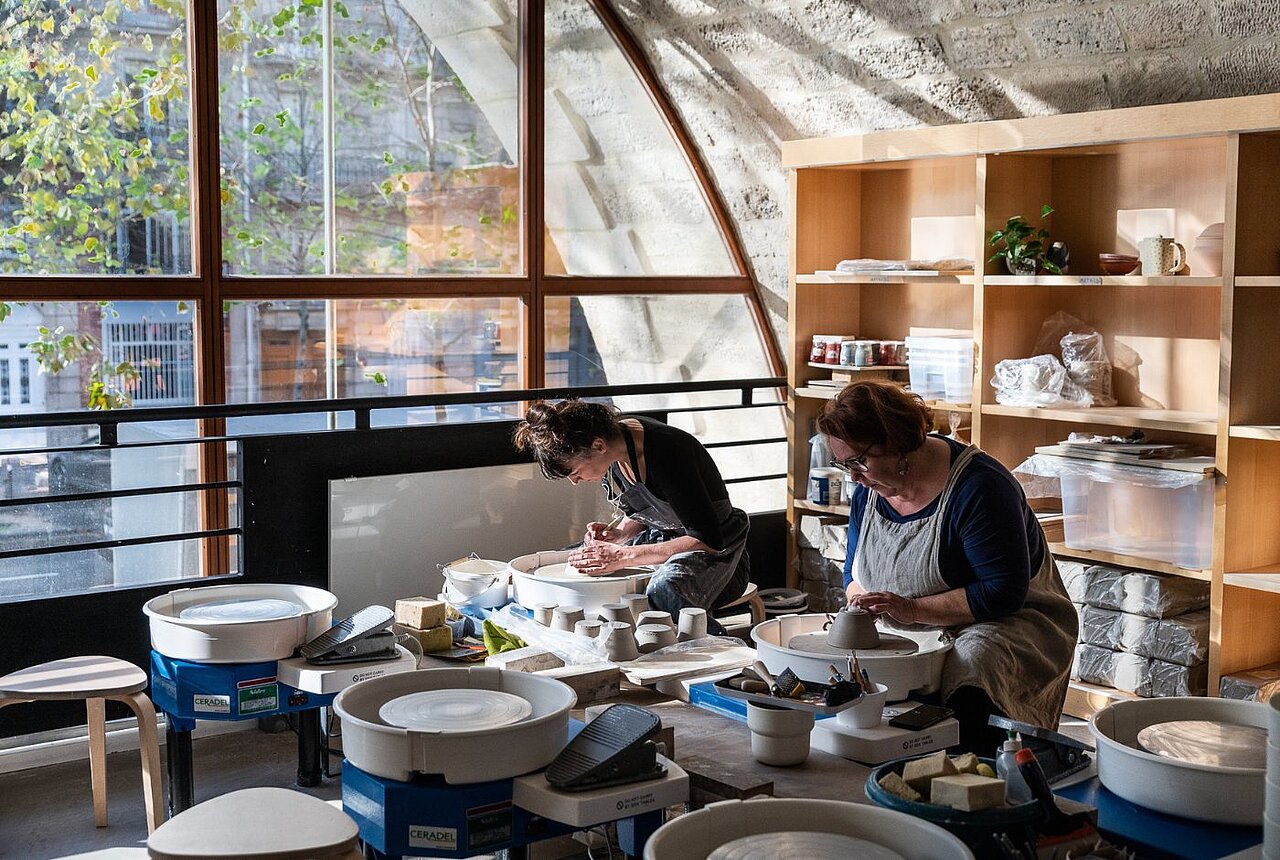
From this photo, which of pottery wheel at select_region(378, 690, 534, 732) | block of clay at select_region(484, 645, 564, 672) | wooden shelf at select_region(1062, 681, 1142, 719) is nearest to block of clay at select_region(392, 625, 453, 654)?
block of clay at select_region(484, 645, 564, 672)

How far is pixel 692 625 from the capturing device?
10.0ft

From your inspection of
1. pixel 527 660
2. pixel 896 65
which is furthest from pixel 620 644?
pixel 896 65

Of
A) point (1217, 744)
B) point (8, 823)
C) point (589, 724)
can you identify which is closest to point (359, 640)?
point (589, 724)

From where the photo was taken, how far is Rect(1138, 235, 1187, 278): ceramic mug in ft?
13.2

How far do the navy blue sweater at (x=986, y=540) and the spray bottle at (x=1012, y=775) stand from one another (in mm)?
854

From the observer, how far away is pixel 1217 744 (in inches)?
80.8

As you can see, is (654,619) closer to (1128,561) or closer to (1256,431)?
(1128,561)

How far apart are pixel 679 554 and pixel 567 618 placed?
548 millimetres

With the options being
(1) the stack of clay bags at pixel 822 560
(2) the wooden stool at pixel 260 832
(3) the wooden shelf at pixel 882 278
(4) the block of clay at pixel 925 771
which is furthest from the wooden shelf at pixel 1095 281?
(2) the wooden stool at pixel 260 832

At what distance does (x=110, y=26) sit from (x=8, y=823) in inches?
93.9

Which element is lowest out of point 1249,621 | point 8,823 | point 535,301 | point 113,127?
point 8,823

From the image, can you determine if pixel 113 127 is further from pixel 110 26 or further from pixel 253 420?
pixel 253 420

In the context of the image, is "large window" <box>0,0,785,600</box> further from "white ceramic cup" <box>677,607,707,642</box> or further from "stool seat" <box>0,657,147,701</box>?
"white ceramic cup" <box>677,607,707,642</box>

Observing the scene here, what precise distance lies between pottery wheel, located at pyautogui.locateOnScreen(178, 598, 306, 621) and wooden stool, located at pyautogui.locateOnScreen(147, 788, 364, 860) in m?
0.88
